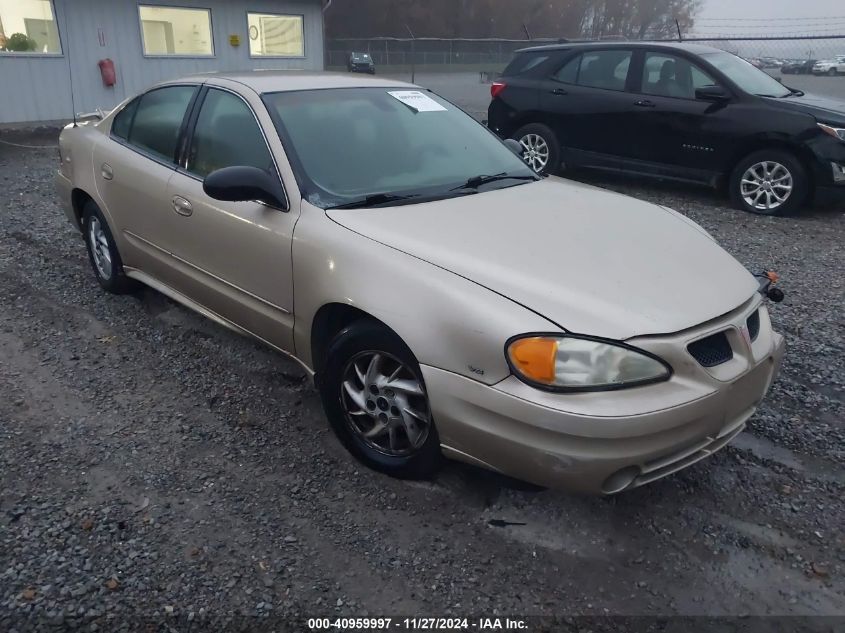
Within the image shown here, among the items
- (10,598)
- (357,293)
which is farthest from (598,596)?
(10,598)

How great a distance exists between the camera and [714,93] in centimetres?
732

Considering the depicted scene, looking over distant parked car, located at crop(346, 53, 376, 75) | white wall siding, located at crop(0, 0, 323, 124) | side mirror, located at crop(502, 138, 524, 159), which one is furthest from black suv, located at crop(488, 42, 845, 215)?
distant parked car, located at crop(346, 53, 376, 75)

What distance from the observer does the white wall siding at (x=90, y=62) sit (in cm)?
1252

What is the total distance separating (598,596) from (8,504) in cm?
231

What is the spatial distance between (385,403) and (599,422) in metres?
0.93

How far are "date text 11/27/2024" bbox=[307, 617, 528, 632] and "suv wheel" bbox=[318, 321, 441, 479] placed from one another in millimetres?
648

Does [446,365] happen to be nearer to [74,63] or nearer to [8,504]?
[8,504]

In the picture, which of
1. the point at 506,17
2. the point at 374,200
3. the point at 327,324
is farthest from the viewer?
the point at 506,17

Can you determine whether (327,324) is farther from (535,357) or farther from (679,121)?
(679,121)

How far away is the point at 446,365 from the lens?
244cm

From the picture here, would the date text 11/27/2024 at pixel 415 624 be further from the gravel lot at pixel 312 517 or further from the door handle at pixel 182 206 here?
the door handle at pixel 182 206

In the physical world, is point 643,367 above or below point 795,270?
above

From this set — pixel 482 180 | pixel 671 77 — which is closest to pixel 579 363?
pixel 482 180

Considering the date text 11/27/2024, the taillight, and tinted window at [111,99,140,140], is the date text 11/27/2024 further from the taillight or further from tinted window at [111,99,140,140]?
the taillight
